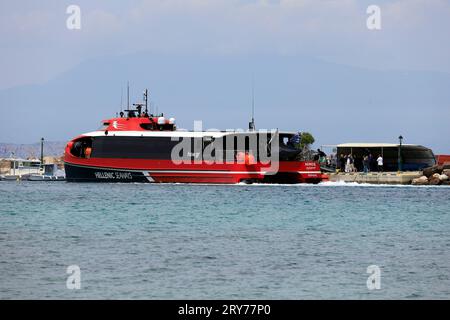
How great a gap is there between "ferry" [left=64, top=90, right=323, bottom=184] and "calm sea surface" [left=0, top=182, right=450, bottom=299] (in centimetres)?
1318

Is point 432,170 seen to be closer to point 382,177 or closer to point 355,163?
point 382,177

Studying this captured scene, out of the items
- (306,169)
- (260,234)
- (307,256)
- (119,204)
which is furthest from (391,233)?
(306,169)

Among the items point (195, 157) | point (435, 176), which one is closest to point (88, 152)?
point (195, 157)

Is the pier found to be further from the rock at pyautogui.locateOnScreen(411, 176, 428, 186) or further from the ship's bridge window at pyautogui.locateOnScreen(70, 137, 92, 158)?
the ship's bridge window at pyautogui.locateOnScreen(70, 137, 92, 158)

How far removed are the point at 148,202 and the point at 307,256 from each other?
21.0 m

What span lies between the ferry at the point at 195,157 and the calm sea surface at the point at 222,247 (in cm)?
1318

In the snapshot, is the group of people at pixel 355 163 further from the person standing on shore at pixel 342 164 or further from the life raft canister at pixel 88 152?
the life raft canister at pixel 88 152

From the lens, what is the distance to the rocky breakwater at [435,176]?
6956 centimetres

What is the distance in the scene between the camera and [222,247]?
2961 centimetres

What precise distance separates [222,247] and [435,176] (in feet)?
141

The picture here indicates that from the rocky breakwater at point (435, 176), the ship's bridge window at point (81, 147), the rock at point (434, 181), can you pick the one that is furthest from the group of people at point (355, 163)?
the ship's bridge window at point (81, 147)

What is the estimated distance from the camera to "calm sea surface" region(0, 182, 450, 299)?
22.7 m
